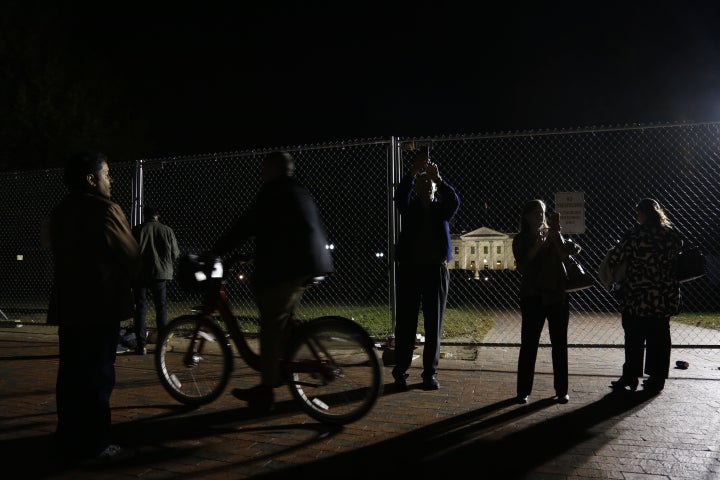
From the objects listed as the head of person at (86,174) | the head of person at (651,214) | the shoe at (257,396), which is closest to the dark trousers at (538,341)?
the head of person at (651,214)

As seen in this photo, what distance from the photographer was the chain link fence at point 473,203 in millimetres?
8328

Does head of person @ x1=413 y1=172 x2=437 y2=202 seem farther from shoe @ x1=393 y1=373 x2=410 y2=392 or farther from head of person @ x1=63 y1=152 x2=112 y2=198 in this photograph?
head of person @ x1=63 y1=152 x2=112 y2=198

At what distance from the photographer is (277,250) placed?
395 cm

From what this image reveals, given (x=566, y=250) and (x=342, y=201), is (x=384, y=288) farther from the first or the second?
(x=566, y=250)

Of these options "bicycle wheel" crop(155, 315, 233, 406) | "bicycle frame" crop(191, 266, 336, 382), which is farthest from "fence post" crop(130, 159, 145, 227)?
"bicycle frame" crop(191, 266, 336, 382)

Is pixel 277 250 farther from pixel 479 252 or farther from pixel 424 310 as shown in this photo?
pixel 479 252

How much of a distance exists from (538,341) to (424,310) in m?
1.03

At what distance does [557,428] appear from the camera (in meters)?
4.11

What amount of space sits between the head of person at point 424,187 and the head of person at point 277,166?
159 centimetres

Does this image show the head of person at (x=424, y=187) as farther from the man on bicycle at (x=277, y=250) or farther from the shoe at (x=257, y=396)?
the shoe at (x=257, y=396)

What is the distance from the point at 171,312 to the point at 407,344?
26.5 feet

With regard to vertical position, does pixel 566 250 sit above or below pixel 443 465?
above

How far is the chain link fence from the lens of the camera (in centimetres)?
833

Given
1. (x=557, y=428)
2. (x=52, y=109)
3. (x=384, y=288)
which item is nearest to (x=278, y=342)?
(x=557, y=428)
